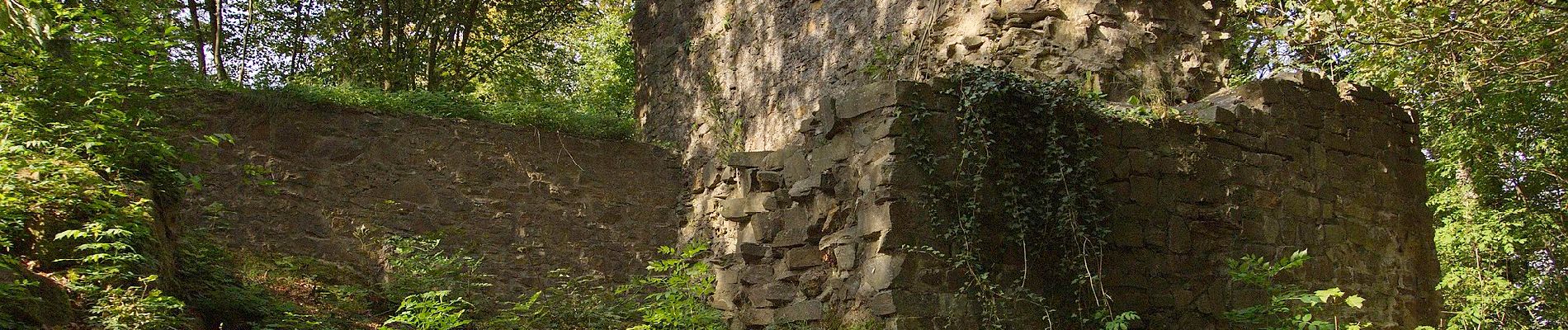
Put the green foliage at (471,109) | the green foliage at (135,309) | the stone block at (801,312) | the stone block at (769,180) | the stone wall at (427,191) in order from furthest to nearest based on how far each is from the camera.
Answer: the green foliage at (471,109)
the stone wall at (427,191)
the stone block at (769,180)
the stone block at (801,312)
the green foliage at (135,309)

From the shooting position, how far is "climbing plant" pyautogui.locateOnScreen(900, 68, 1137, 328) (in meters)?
6.14

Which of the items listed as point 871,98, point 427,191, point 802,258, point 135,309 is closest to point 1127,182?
point 871,98

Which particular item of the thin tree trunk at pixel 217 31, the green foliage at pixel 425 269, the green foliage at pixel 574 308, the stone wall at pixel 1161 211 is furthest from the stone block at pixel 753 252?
the thin tree trunk at pixel 217 31

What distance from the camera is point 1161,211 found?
22.8 ft

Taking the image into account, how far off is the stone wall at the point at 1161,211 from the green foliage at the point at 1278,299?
0.10 meters

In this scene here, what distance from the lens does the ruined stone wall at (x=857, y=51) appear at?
8398 mm

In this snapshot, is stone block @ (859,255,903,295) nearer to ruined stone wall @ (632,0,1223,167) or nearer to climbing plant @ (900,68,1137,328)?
climbing plant @ (900,68,1137,328)

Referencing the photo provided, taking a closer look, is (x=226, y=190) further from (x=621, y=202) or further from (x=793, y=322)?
(x=793, y=322)

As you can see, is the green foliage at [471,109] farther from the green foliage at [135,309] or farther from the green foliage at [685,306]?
the green foliage at [135,309]

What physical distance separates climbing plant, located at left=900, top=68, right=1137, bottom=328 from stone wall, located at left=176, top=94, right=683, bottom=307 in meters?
5.20

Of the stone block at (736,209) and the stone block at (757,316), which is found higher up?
the stone block at (736,209)

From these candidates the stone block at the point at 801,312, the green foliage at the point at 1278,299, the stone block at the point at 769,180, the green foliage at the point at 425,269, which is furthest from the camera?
the green foliage at the point at 425,269

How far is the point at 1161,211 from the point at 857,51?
12.8 ft

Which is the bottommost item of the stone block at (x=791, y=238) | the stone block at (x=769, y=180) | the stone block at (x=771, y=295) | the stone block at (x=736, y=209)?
the stone block at (x=771, y=295)
